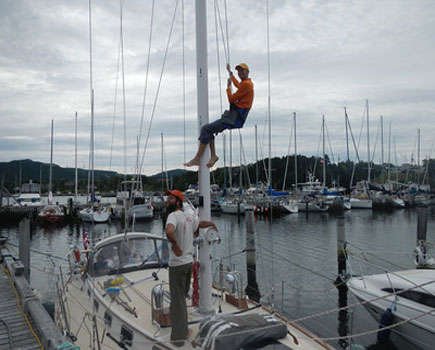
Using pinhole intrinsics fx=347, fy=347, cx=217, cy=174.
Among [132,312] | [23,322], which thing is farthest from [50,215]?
[132,312]

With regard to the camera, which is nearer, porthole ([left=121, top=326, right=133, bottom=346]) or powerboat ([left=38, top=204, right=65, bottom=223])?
porthole ([left=121, top=326, right=133, bottom=346])

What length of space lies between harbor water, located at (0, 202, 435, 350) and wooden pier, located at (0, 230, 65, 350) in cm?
147

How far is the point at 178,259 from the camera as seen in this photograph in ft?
16.5

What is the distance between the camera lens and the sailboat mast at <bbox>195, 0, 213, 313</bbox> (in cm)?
570

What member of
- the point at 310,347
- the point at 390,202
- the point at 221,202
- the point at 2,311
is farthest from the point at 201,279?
the point at 390,202

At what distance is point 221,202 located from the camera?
56344 millimetres

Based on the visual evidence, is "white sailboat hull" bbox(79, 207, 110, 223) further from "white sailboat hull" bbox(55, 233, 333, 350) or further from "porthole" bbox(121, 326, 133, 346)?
"porthole" bbox(121, 326, 133, 346)

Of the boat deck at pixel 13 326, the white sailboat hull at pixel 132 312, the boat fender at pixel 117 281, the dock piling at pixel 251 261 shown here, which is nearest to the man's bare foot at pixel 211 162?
the white sailboat hull at pixel 132 312

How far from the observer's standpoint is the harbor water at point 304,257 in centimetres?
1177

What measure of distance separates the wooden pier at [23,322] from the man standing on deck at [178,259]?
1.60 m

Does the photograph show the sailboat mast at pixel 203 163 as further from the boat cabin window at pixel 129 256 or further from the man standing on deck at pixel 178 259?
the boat cabin window at pixel 129 256

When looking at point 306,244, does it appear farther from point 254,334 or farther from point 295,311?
point 254,334

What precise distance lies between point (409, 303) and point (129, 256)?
7213 mm

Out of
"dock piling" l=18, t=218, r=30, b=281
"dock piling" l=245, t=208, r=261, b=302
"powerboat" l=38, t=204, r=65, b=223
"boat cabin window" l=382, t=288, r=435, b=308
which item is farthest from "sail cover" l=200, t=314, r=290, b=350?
"powerboat" l=38, t=204, r=65, b=223
